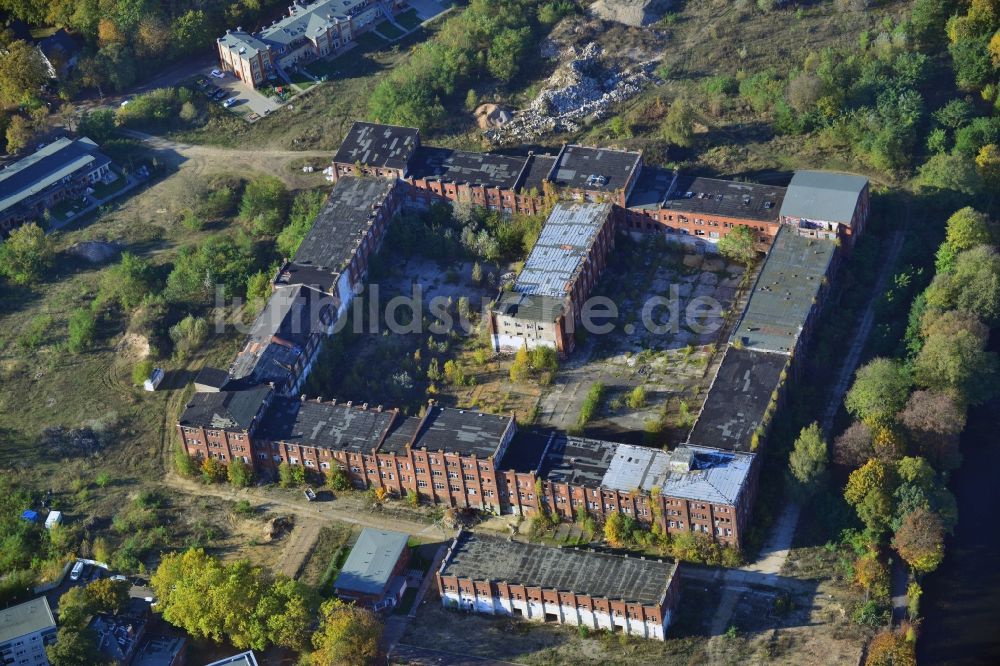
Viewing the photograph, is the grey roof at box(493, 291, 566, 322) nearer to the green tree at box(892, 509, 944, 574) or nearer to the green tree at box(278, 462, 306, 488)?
the green tree at box(278, 462, 306, 488)

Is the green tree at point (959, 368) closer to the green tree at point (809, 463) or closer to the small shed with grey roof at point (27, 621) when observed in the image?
the green tree at point (809, 463)

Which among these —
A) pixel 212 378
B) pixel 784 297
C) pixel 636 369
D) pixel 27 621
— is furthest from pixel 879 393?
pixel 27 621

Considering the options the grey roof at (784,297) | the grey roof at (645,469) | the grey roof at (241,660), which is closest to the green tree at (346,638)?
the grey roof at (241,660)

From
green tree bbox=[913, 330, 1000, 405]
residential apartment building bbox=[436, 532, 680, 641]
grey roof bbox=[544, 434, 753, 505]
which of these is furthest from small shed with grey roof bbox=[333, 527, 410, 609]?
green tree bbox=[913, 330, 1000, 405]

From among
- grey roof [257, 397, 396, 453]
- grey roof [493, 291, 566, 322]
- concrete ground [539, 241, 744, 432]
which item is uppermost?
grey roof [257, 397, 396, 453]

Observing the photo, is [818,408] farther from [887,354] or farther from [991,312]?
[991,312]
